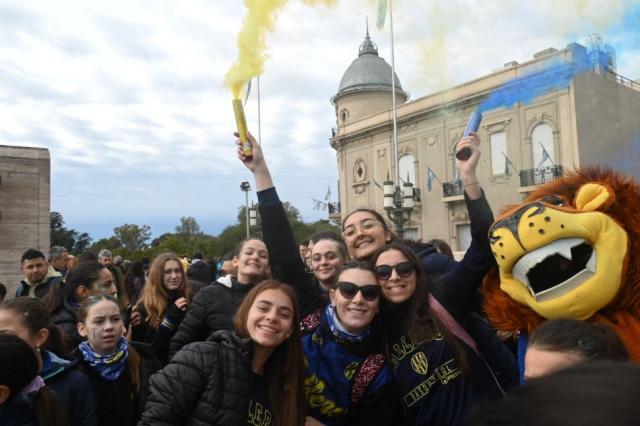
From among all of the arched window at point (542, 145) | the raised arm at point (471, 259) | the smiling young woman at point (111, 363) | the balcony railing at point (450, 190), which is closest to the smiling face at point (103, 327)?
the smiling young woman at point (111, 363)

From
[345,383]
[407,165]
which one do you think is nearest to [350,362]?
[345,383]

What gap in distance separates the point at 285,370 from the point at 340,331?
0.34 m

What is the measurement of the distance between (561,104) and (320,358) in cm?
1474

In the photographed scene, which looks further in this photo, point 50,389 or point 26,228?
point 26,228

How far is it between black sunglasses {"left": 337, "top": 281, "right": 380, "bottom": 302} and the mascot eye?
95 cm

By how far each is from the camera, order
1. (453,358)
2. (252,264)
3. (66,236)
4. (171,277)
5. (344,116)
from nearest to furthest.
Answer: (453,358), (252,264), (171,277), (344,116), (66,236)

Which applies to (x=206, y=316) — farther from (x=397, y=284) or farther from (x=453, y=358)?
(x=453, y=358)

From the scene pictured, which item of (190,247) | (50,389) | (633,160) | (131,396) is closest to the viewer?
(50,389)

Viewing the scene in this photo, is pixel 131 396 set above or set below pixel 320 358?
below

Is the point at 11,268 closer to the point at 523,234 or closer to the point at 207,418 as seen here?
the point at 207,418

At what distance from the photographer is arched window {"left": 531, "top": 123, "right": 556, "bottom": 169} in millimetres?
16781

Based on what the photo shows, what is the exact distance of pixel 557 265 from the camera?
2.42 meters

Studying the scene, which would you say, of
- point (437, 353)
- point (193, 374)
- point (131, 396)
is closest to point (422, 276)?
point (437, 353)

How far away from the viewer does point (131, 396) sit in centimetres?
309
